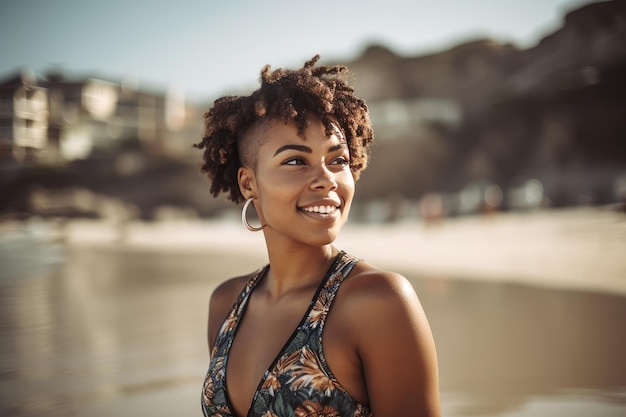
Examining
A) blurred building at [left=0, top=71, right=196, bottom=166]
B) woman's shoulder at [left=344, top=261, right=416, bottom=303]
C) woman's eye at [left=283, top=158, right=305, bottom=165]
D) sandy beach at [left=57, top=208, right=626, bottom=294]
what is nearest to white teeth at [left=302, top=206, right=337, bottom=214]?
woman's eye at [left=283, top=158, right=305, bottom=165]

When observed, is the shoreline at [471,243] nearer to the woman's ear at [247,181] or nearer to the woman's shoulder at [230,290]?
the woman's shoulder at [230,290]

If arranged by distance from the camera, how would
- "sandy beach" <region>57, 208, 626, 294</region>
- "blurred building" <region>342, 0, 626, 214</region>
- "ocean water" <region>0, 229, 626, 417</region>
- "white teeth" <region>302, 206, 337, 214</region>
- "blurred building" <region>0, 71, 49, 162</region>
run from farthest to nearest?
1. "blurred building" <region>342, 0, 626, 214</region>
2. "blurred building" <region>0, 71, 49, 162</region>
3. "sandy beach" <region>57, 208, 626, 294</region>
4. "ocean water" <region>0, 229, 626, 417</region>
5. "white teeth" <region>302, 206, 337, 214</region>

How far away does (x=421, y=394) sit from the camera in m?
1.43

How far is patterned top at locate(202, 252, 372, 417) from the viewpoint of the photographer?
4.83 feet

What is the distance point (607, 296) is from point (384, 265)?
6.50 metres

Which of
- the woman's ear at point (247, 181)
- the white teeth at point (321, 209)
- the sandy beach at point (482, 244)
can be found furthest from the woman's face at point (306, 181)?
the sandy beach at point (482, 244)

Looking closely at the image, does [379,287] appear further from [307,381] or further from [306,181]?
[306,181]

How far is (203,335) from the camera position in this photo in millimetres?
6199

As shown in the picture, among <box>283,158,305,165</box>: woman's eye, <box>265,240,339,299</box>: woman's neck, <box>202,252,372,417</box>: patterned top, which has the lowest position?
<box>202,252,372,417</box>: patterned top

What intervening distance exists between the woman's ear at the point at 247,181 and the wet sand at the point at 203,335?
247 cm

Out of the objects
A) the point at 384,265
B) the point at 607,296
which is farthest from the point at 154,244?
the point at 607,296

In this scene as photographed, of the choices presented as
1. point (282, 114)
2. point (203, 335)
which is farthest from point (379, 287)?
point (203, 335)

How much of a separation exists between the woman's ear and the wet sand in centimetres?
247

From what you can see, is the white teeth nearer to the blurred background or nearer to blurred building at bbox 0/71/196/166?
the blurred background
